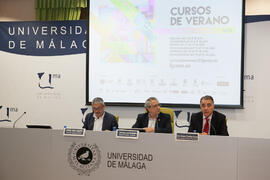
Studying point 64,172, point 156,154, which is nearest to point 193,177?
point 156,154

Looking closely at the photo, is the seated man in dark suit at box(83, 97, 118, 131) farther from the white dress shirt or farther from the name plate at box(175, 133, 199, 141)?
the name plate at box(175, 133, 199, 141)

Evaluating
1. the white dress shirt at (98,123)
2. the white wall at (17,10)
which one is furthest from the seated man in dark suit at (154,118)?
the white wall at (17,10)

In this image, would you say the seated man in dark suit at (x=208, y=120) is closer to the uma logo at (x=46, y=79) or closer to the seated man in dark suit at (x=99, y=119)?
the seated man in dark suit at (x=99, y=119)

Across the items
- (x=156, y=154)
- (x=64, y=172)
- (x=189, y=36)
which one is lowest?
(x=64, y=172)

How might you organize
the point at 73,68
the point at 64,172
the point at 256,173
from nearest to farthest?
the point at 256,173, the point at 64,172, the point at 73,68

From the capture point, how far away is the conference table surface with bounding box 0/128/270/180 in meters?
2.53

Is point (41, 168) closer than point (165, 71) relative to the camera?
Yes

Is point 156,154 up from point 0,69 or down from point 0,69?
down

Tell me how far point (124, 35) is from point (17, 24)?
172cm

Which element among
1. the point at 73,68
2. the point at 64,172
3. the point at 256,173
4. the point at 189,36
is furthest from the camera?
the point at 73,68

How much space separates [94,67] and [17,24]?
1433 mm

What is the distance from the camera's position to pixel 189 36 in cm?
516

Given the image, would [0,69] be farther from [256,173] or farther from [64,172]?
[256,173]

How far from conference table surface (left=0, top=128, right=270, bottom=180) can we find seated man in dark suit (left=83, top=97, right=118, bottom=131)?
131 centimetres
